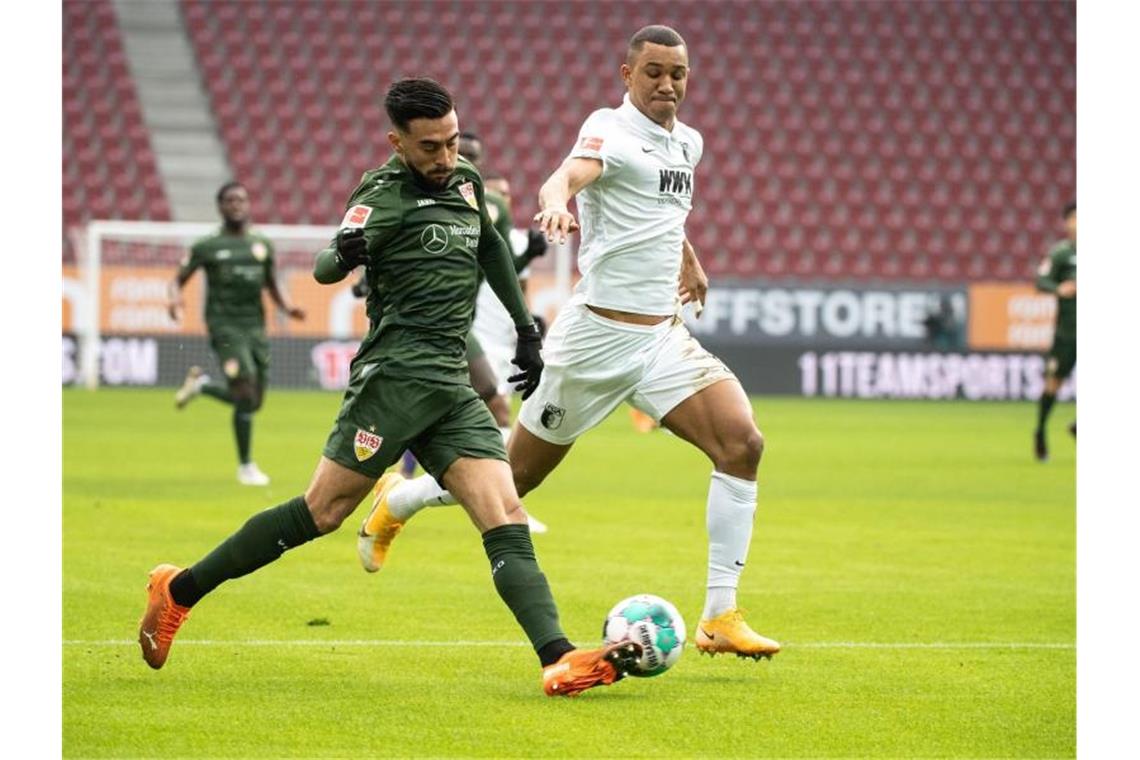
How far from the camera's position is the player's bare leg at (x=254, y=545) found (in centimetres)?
618

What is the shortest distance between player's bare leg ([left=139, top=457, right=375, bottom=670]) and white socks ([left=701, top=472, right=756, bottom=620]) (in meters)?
1.41

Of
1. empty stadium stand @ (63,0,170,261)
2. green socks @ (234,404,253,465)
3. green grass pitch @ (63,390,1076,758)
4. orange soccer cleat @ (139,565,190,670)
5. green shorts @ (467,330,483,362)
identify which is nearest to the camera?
green grass pitch @ (63,390,1076,758)

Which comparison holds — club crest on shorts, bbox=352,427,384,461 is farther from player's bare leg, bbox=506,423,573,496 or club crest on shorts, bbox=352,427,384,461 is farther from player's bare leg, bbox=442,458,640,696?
player's bare leg, bbox=506,423,573,496

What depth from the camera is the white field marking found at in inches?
277

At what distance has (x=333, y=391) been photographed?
90.3 ft

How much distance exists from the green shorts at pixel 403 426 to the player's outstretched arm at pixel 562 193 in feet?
2.22

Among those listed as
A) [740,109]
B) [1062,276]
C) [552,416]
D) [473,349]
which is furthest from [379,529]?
[740,109]

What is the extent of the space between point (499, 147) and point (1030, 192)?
9374 millimetres

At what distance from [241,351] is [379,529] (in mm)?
6710

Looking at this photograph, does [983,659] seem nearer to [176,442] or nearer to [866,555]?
[866,555]

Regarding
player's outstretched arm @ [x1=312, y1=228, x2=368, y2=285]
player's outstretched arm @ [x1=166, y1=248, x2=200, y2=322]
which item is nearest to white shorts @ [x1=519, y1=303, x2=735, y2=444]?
player's outstretched arm @ [x1=312, y1=228, x2=368, y2=285]

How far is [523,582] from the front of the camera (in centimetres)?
602

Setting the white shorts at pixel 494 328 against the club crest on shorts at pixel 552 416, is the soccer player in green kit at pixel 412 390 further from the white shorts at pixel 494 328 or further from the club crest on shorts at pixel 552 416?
the white shorts at pixel 494 328
